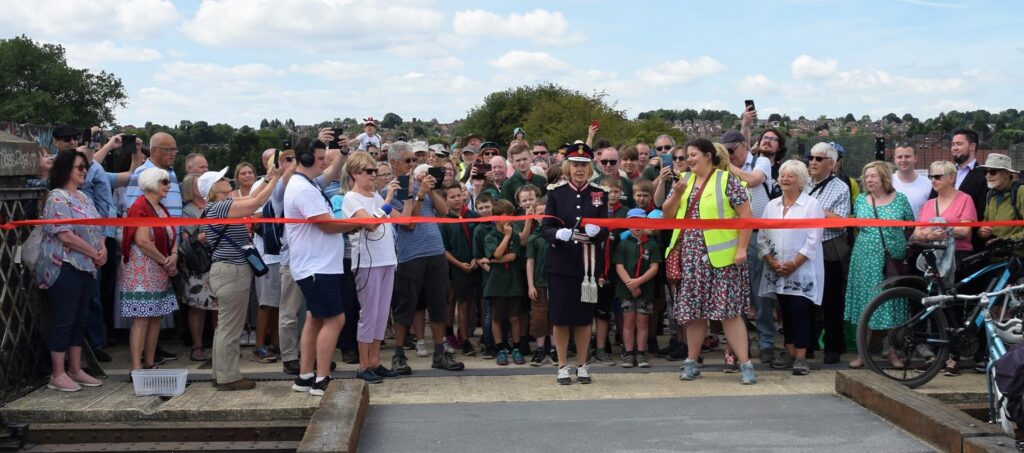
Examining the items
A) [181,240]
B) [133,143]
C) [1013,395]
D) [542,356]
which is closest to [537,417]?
[542,356]

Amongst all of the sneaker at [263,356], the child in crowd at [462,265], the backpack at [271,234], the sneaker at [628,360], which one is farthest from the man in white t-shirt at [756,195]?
the sneaker at [263,356]

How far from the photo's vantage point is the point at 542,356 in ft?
31.5

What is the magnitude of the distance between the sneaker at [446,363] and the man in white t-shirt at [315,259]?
139cm

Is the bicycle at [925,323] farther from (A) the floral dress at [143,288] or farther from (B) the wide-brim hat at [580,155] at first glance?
(A) the floral dress at [143,288]

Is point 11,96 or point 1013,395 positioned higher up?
point 11,96

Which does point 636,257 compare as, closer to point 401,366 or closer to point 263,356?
point 401,366

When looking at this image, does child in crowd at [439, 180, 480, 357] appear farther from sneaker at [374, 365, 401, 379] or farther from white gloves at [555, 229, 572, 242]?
white gloves at [555, 229, 572, 242]

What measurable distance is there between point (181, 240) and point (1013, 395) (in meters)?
6.71

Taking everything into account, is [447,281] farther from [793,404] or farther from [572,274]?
[793,404]

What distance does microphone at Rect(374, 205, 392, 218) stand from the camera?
845cm

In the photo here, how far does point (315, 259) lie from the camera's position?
25.8 ft

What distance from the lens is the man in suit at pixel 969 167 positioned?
952 centimetres

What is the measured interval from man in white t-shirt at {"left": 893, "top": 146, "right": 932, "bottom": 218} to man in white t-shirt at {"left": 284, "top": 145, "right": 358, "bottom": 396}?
5189 mm

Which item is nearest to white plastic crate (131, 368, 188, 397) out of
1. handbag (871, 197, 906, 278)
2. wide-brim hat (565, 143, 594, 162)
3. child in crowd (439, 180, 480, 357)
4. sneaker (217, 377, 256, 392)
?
sneaker (217, 377, 256, 392)
